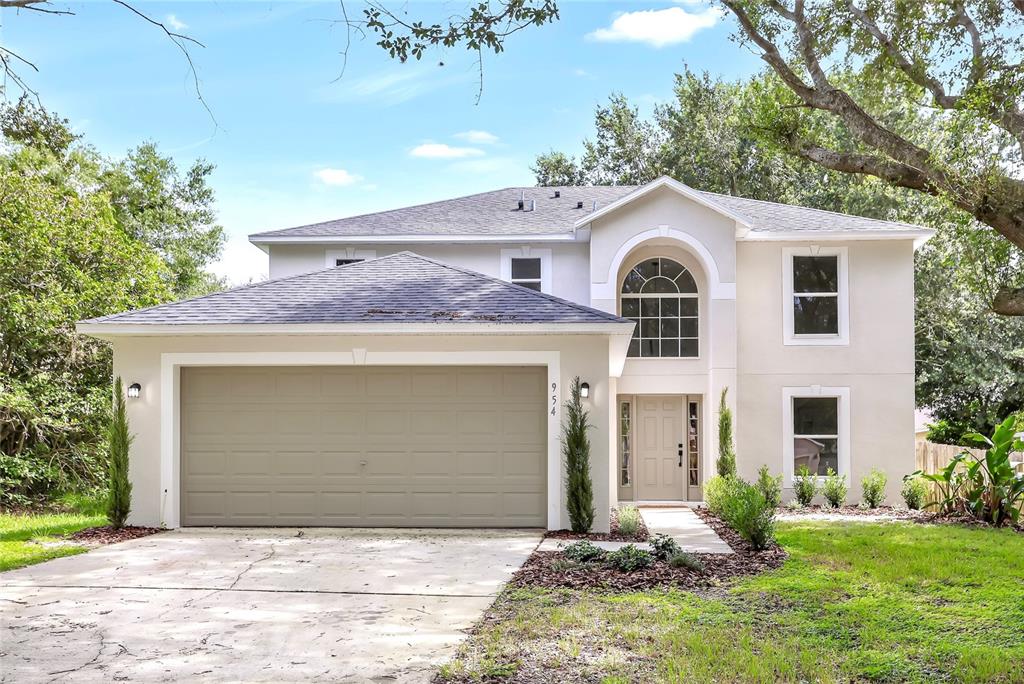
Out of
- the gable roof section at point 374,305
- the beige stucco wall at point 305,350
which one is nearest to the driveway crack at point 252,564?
the beige stucco wall at point 305,350

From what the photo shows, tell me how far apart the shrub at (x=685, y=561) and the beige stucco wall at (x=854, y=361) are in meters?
7.65

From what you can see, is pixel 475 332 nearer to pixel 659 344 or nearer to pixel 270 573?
pixel 270 573

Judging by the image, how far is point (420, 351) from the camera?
10953 mm

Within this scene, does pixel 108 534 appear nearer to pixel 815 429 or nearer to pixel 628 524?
pixel 628 524

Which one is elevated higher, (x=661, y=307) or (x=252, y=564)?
(x=661, y=307)

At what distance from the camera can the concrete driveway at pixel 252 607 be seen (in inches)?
207

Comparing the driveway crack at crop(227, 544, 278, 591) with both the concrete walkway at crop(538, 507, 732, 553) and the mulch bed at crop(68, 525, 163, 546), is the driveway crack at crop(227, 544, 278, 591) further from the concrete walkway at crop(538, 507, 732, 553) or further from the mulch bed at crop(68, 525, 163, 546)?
the concrete walkway at crop(538, 507, 732, 553)

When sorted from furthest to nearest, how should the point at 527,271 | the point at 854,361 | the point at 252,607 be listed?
the point at 527,271 → the point at 854,361 → the point at 252,607

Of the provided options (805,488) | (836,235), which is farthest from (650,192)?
(805,488)

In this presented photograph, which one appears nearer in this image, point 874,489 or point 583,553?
point 583,553

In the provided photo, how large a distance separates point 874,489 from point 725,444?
2.88 m

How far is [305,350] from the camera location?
1102cm

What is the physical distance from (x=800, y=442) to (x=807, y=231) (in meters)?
4.02

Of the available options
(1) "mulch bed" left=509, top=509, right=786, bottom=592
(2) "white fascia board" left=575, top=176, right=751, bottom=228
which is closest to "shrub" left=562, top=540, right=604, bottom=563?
(1) "mulch bed" left=509, top=509, right=786, bottom=592
